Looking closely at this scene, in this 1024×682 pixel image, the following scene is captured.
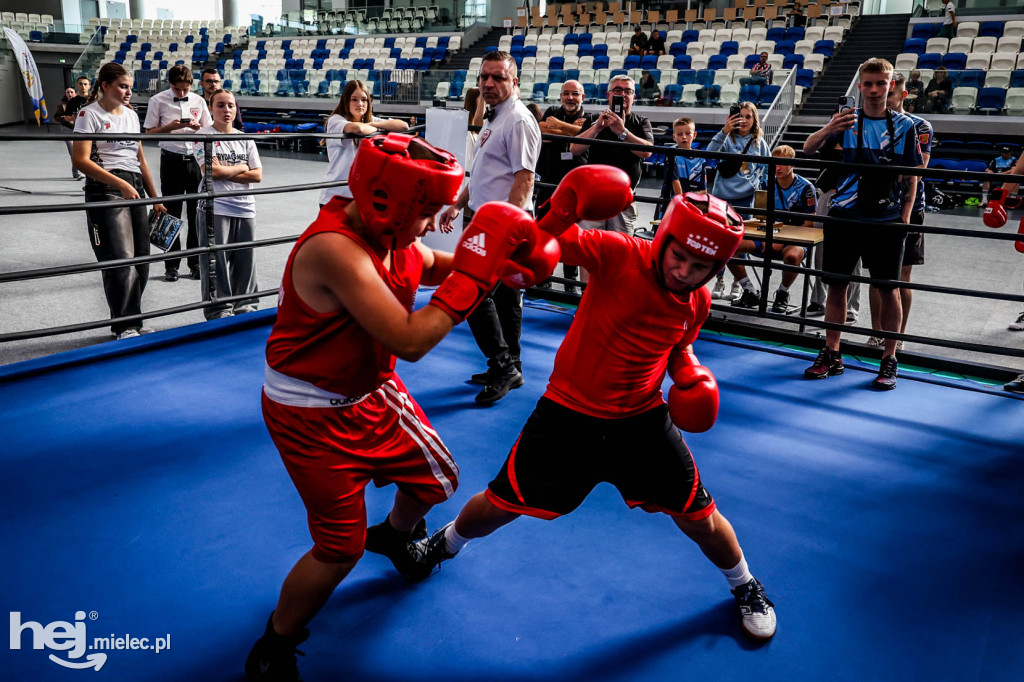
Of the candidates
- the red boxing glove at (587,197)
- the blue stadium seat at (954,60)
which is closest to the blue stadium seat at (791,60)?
the blue stadium seat at (954,60)

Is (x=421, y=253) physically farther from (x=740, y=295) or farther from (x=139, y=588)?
(x=740, y=295)

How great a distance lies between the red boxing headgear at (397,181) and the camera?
1.38 meters

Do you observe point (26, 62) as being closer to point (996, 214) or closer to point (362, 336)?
point (362, 336)

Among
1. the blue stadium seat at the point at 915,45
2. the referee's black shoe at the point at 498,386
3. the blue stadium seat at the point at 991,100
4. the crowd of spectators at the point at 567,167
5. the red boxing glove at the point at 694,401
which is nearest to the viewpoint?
the red boxing glove at the point at 694,401

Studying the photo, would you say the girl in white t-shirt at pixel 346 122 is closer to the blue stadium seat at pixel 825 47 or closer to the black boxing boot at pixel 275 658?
the black boxing boot at pixel 275 658

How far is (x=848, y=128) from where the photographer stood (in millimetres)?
3621

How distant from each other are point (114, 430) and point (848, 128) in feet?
11.3

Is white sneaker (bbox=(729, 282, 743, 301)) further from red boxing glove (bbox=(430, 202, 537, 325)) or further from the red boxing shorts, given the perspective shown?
red boxing glove (bbox=(430, 202, 537, 325))

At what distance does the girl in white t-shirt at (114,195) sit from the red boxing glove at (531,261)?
3.10 metres

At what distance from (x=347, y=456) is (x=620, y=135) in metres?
3.55

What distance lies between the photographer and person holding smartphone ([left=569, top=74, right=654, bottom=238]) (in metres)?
4.50

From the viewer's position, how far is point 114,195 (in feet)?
13.8

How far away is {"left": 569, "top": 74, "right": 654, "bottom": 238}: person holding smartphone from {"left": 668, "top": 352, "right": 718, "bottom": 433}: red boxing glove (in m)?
2.89

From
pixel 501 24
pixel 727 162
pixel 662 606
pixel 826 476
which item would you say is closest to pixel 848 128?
pixel 727 162
